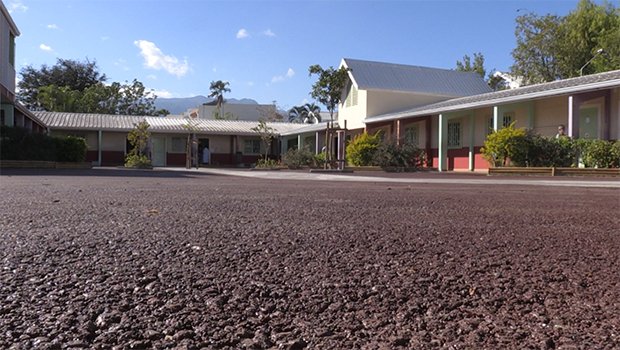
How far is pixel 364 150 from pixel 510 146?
7.25m

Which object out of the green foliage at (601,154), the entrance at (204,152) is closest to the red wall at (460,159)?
the green foliage at (601,154)

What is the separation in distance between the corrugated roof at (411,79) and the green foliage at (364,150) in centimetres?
597

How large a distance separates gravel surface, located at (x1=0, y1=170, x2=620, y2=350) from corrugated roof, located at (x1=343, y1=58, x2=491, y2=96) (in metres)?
24.5

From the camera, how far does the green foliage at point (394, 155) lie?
19.9m

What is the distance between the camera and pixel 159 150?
3359cm

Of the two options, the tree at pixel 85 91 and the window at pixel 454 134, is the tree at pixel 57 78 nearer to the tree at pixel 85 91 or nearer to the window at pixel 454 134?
the tree at pixel 85 91

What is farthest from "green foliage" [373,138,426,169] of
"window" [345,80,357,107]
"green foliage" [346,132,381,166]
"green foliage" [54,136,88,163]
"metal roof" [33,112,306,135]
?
"metal roof" [33,112,306,135]

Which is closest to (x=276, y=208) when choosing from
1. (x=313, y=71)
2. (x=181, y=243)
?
(x=181, y=243)

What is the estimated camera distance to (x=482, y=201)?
19.6 ft

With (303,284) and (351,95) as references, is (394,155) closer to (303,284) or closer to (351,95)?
(351,95)

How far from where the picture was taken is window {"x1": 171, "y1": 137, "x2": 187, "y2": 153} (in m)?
33.9

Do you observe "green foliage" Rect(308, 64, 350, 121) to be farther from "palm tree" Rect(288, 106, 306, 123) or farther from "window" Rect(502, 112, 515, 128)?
"palm tree" Rect(288, 106, 306, 123)

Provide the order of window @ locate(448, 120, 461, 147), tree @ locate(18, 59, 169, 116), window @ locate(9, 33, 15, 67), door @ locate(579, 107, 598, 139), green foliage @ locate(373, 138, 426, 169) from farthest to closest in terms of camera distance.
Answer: tree @ locate(18, 59, 169, 116)
window @ locate(448, 120, 461, 147)
green foliage @ locate(373, 138, 426, 169)
window @ locate(9, 33, 15, 67)
door @ locate(579, 107, 598, 139)

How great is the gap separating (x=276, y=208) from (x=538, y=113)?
16940 millimetres
